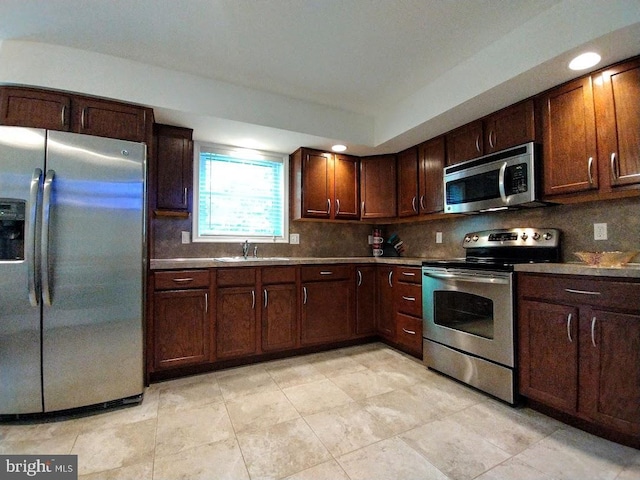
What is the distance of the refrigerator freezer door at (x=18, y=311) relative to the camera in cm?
175

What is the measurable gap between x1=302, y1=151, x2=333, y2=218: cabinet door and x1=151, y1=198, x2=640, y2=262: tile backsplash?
0.33 metres

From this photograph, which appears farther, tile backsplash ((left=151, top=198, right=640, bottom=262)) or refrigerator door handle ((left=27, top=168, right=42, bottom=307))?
tile backsplash ((left=151, top=198, right=640, bottom=262))

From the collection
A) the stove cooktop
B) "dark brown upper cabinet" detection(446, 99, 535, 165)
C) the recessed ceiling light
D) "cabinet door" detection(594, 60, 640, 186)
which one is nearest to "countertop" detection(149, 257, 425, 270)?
the stove cooktop

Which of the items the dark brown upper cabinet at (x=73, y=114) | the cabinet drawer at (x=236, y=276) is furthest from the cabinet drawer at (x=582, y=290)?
the dark brown upper cabinet at (x=73, y=114)

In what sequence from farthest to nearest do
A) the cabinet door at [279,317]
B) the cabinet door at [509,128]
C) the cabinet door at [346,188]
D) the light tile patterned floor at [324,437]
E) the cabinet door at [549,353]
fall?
1. the cabinet door at [346,188]
2. the cabinet door at [279,317]
3. the cabinet door at [509,128]
4. the cabinet door at [549,353]
5. the light tile patterned floor at [324,437]

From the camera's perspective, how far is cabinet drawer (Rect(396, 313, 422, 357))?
8.82 feet

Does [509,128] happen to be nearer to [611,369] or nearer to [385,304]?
[611,369]

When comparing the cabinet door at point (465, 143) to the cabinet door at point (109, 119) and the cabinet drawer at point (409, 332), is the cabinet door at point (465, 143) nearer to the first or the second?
the cabinet drawer at point (409, 332)

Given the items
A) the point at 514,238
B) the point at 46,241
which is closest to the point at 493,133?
the point at 514,238

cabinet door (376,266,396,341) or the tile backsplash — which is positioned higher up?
the tile backsplash

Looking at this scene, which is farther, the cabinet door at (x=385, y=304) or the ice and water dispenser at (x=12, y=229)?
the cabinet door at (x=385, y=304)

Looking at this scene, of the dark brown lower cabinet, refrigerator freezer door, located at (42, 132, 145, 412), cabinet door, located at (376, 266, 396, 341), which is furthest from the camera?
cabinet door, located at (376, 266, 396, 341)

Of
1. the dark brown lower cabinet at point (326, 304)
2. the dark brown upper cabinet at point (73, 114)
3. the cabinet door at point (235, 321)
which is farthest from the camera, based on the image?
the dark brown lower cabinet at point (326, 304)

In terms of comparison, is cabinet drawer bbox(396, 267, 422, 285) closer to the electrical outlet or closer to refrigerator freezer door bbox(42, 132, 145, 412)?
the electrical outlet
